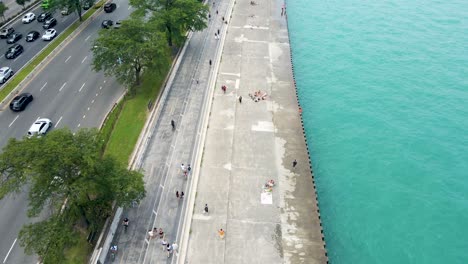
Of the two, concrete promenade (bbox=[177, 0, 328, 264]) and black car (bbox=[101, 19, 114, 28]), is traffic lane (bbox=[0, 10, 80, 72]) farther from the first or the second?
concrete promenade (bbox=[177, 0, 328, 264])

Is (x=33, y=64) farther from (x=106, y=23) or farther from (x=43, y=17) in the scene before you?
(x=43, y=17)

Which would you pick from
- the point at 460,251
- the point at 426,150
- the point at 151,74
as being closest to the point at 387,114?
the point at 426,150

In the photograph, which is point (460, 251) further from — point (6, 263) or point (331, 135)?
point (6, 263)

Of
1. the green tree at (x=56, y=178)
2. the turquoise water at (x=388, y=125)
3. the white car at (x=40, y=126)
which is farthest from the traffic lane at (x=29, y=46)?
the turquoise water at (x=388, y=125)

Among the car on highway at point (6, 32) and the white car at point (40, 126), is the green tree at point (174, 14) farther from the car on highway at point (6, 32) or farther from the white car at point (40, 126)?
the car on highway at point (6, 32)

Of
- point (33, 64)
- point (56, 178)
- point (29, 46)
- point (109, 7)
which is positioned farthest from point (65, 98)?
point (109, 7)

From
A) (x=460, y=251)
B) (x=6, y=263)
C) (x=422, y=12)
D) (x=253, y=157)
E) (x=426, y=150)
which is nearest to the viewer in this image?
(x=6, y=263)

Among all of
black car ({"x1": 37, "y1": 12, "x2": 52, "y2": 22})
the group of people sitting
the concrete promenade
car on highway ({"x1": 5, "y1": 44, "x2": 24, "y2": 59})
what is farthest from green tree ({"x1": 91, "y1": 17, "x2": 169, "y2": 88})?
black car ({"x1": 37, "y1": 12, "x2": 52, "y2": 22})
